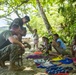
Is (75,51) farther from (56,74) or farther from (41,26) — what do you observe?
(41,26)

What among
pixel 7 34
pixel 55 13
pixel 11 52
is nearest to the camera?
pixel 7 34

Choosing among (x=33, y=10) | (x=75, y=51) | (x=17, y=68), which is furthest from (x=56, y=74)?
(x=33, y=10)

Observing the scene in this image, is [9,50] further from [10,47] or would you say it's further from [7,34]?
[7,34]

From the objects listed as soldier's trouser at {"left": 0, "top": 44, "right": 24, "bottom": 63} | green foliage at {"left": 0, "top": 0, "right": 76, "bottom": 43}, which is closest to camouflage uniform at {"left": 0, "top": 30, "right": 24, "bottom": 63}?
soldier's trouser at {"left": 0, "top": 44, "right": 24, "bottom": 63}

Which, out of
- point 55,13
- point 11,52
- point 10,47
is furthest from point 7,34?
point 55,13

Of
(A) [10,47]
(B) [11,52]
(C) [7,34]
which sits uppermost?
(C) [7,34]

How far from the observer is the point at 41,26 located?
53.1 ft

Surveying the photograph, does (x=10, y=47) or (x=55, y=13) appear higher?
(x=55, y=13)

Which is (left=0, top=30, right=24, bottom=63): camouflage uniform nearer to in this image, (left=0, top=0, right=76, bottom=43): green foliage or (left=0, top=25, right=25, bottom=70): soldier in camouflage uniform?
(left=0, top=25, right=25, bottom=70): soldier in camouflage uniform

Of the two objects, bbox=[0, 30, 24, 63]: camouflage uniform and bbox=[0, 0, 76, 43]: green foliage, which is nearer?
bbox=[0, 30, 24, 63]: camouflage uniform

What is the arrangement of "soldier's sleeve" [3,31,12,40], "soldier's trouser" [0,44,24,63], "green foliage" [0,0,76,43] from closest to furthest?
1. "soldier's sleeve" [3,31,12,40]
2. "soldier's trouser" [0,44,24,63]
3. "green foliage" [0,0,76,43]

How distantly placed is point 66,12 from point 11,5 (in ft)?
25.5

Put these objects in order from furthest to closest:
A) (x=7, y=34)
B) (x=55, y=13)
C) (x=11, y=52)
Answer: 1. (x=55, y=13)
2. (x=11, y=52)
3. (x=7, y=34)

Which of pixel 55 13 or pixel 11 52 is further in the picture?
pixel 55 13
